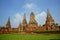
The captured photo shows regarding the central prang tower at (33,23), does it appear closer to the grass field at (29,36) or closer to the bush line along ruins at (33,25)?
the bush line along ruins at (33,25)

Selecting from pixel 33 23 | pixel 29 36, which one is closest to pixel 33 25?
pixel 33 23

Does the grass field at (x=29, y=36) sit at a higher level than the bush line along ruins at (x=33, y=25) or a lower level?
lower

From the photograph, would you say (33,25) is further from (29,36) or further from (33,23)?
(29,36)

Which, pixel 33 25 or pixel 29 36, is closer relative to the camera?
pixel 29 36

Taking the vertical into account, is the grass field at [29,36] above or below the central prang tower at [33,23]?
below

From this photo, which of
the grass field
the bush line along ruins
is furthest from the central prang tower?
the grass field

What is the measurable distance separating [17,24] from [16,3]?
90cm

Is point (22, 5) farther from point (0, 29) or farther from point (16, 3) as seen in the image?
point (0, 29)

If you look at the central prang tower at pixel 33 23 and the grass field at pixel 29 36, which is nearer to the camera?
the grass field at pixel 29 36

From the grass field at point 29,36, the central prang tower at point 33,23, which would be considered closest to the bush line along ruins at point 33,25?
the central prang tower at point 33,23

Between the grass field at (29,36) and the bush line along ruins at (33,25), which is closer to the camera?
the grass field at (29,36)

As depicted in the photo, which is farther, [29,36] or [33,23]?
[33,23]

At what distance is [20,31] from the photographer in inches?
223

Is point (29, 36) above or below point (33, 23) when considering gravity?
below
